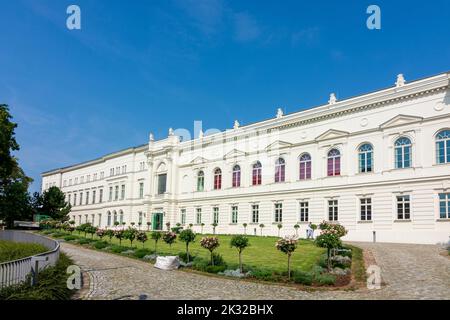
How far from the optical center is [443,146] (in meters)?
30.4

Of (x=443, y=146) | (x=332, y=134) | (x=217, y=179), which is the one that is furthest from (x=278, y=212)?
(x=443, y=146)

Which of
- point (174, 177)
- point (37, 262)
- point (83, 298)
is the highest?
point (174, 177)

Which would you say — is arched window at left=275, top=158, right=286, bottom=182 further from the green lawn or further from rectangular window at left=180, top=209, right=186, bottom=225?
rectangular window at left=180, top=209, right=186, bottom=225

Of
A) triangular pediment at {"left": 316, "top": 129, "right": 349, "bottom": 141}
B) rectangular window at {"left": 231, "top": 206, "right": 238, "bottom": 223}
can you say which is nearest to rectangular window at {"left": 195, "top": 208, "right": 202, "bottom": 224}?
rectangular window at {"left": 231, "top": 206, "right": 238, "bottom": 223}

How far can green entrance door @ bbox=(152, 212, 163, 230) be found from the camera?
53619 millimetres

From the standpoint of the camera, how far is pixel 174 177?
53.7 meters

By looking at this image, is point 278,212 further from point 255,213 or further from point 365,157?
point 365,157

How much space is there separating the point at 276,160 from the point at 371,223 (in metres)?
12.0

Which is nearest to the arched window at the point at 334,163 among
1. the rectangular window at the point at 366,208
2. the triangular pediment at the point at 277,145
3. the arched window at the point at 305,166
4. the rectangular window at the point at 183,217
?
the arched window at the point at 305,166

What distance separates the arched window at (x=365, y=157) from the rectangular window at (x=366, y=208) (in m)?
2.51

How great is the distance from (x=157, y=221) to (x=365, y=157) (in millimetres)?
29373

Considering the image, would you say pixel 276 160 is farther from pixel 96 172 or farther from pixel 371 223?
pixel 96 172

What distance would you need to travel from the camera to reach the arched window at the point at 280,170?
41.5m
